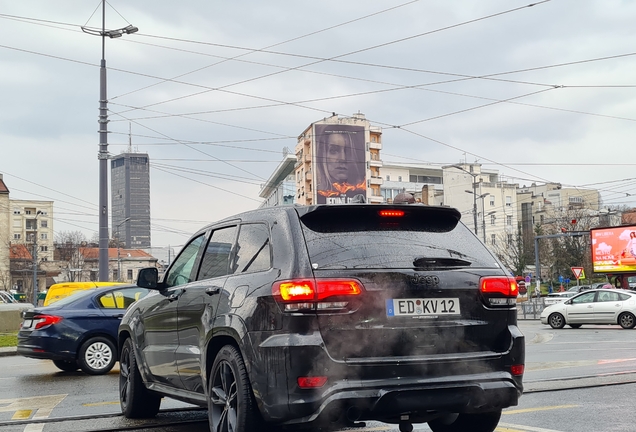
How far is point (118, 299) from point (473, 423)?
9524mm

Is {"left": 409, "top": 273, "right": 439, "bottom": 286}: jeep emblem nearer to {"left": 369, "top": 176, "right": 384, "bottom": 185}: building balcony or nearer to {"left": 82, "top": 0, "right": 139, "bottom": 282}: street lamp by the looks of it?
{"left": 82, "top": 0, "right": 139, "bottom": 282}: street lamp

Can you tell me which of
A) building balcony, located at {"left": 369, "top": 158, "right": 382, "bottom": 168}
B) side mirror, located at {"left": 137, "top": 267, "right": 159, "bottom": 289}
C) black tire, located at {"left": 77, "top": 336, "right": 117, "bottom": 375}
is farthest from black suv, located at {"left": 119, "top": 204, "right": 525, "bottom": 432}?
building balcony, located at {"left": 369, "top": 158, "right": 382, "bottom": 168}

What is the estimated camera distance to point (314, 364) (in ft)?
16.1

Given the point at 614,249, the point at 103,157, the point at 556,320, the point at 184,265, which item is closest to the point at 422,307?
the point at 184,265

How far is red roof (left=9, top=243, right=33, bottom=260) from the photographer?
12128cm

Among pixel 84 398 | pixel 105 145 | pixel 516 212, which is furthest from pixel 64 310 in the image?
pixel 516 212

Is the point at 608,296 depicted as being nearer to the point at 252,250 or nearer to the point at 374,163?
the point at 252,250

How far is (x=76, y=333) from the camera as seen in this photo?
Result: 1363 cm

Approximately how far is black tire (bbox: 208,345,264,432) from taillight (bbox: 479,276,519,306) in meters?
1.62

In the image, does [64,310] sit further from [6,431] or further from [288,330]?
[288,330]

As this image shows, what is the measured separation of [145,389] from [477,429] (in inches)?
129

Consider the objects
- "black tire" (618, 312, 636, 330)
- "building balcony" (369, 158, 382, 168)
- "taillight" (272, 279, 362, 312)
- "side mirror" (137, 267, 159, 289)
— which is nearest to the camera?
"taillight" (272, 279, 362, 312)

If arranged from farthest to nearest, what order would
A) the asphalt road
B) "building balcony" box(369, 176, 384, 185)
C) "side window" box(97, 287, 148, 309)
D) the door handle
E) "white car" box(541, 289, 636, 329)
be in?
1. "building balcony" box(369, 176, 384, 185)
2. "white car" box(541, 289, 636, 329)
3. "side window" box(97, 287, 148, 309)
4. the asphalt road
5. the door handle

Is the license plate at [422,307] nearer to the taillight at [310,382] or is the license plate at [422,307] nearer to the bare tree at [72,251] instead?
the taillight at [310,382]
